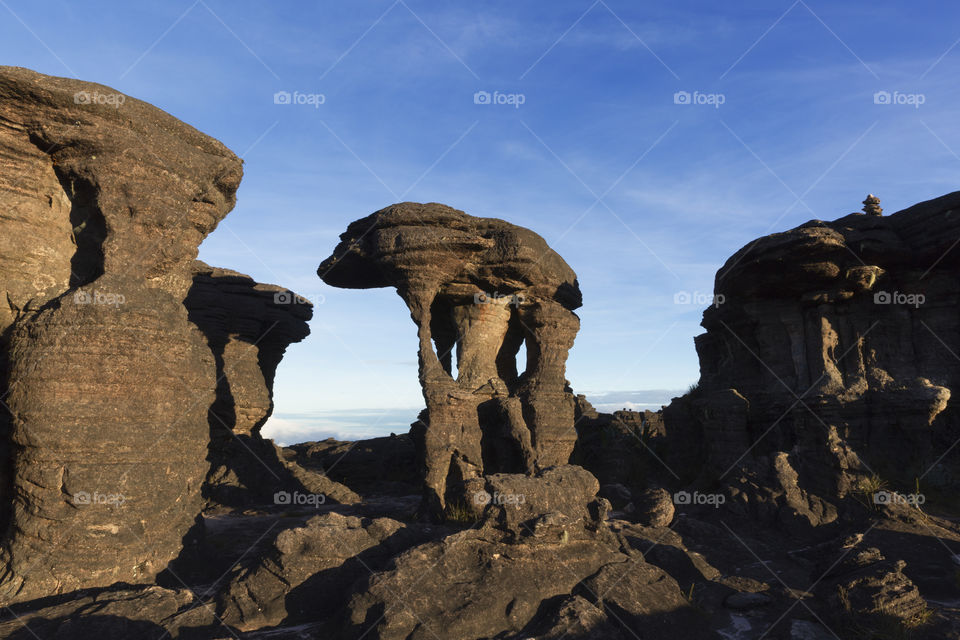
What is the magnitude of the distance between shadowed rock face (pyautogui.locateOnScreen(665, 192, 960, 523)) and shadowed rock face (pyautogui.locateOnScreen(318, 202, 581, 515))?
200 inches

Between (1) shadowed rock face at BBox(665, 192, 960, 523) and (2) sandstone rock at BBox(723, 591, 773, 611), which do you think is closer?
(2) sandstone rock at BBox(723, 591, 773, 611)

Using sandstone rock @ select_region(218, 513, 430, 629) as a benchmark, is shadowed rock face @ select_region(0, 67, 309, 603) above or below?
above

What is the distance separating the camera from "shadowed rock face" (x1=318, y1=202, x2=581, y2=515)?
47.0 feet

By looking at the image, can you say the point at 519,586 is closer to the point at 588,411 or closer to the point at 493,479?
the point at 493,479

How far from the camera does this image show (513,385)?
61.0ft

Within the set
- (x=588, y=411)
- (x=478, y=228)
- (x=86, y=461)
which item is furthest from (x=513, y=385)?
(x=86, y=461)

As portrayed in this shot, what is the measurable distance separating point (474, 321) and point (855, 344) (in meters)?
10.7

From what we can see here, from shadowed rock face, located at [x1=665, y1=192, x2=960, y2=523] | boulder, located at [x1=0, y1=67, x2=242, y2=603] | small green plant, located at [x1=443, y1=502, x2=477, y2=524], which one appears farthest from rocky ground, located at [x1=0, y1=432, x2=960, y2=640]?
shadowed rock face, located at [x1=665, y1=192, x2=960, y2=523]

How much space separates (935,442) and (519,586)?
45.2 ft

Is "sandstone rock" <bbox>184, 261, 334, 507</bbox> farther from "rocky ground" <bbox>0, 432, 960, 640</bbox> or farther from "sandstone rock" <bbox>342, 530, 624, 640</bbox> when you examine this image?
"sandstone rock" <bbox>342, 530, 624, 640</bbox>

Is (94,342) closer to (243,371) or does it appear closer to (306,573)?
(306,573)

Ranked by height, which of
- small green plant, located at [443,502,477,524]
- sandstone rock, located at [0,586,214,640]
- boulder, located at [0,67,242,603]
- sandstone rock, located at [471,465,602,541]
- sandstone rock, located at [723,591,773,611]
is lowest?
sandstone rock, located at [723,591,773,611]

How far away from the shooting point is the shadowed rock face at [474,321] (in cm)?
1432

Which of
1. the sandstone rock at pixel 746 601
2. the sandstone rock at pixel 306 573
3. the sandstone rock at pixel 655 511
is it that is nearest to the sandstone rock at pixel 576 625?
the sandstone rock at pixel 746 601
